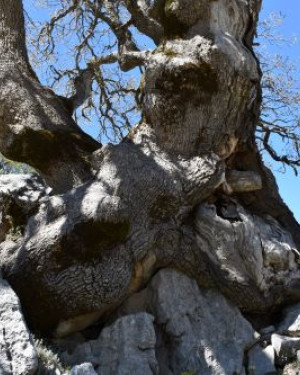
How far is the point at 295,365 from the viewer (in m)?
4.53

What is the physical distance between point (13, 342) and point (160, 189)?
2296 mm

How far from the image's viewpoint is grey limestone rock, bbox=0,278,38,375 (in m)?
3.35

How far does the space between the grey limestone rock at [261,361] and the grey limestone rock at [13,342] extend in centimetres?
220

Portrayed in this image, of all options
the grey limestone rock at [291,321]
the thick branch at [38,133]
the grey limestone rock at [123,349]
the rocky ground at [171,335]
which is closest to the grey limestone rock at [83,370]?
the rocky ground at [171,335]

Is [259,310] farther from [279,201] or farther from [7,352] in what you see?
[7,352]

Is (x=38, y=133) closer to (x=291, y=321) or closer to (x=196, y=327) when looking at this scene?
(x=196, y=327)

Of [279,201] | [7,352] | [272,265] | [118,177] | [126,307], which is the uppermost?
[279,201]

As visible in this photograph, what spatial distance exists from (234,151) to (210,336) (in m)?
2.31

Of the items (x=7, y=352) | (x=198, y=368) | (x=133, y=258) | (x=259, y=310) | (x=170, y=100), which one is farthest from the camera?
(x=170, y=100)

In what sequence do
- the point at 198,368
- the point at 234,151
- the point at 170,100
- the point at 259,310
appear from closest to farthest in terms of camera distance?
the point at 198,368, the point at 259,310, the point at 170,100, the point at 234,151

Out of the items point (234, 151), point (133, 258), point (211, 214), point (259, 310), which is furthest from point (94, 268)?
point (234, 151)

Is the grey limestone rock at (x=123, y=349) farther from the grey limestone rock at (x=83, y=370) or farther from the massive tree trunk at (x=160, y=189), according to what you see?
the grey limestone rock at (x=83, y=370)

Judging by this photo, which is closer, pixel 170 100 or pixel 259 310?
pixel 259 310

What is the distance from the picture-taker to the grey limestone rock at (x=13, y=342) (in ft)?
11.0
